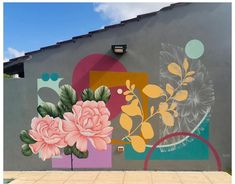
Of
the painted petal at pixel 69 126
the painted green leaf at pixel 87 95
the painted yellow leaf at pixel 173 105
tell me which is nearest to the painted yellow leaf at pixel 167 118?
the painted yellow leaf at pixel 173 105

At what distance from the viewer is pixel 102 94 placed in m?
7.30

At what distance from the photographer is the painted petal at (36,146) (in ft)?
24.3

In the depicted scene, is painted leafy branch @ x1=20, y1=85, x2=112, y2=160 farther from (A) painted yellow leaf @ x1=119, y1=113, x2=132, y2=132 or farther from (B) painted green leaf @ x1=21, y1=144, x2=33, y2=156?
(A) painted yellow leaf @ x1=119, y1=113, x2=132, y2=132

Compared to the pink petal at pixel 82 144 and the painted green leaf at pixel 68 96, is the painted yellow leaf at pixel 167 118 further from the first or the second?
the painted green leaf at pixel 68 96

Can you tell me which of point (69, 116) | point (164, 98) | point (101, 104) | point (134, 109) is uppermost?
point (164, 98)

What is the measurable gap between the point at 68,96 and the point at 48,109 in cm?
63

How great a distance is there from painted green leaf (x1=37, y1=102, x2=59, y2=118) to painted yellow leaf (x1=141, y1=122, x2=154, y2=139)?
7.43ft

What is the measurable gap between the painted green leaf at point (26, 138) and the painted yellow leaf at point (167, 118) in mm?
3455

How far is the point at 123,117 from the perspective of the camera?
7328mm

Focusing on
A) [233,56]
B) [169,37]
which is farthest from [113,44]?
[233,56]

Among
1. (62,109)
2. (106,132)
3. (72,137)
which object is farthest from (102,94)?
(72,137)
